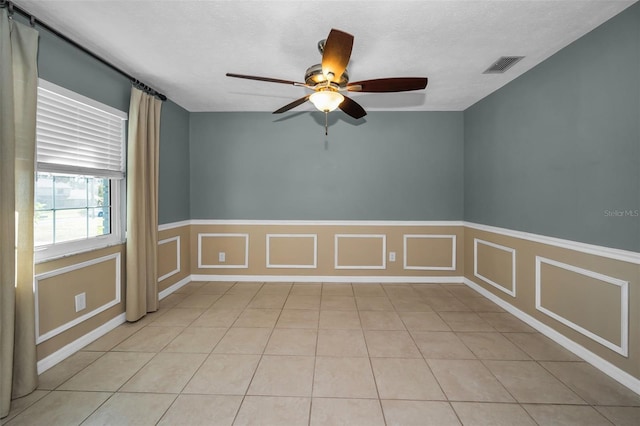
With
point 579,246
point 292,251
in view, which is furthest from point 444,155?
point 292,251

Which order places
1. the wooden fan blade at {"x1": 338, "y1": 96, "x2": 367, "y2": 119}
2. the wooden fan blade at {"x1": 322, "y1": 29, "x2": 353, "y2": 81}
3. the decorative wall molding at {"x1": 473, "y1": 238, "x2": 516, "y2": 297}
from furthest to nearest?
the decorative wall molding at {"x1": 473, "y1": 238, "x2": 516, "y2": 297} < the wooden fan blade at {"x1": 338, "y1": 96, "x2": 367, "y2": 119} < the wooden fan blade at {"x1": 322, "y1": 29, "x2": 353, "y2": 81}

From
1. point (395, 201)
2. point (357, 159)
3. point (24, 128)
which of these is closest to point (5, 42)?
point (24, 128)

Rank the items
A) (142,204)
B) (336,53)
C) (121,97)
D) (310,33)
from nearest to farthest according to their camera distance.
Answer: (336,53)
(310,33)
(121,97)
(142,204)

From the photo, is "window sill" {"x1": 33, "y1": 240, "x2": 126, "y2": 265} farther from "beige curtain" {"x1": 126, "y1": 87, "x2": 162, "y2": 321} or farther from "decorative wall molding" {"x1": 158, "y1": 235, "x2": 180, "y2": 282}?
"decorative wall molding" {"x1": 158, "y1": 235, "x2": 180, "y2": 282}

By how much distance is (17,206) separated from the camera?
182cm

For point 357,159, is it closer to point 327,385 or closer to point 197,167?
point 197,167

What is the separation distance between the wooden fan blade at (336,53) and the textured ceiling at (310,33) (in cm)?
46

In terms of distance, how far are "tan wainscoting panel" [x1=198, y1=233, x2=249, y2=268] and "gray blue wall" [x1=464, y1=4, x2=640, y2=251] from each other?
3499mm

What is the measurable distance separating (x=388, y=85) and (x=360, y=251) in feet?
8.89

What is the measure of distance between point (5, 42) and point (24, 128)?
506mm

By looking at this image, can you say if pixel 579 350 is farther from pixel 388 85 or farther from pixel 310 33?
pixel 310 33

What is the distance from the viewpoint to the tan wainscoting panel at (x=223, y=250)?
14.3ft

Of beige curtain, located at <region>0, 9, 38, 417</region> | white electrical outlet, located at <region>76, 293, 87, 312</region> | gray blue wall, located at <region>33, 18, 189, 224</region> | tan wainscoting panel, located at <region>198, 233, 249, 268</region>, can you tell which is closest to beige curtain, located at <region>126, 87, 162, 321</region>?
gray blue wall, located at <region>33, 18, 189, 224</region>

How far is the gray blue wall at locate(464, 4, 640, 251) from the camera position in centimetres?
199
